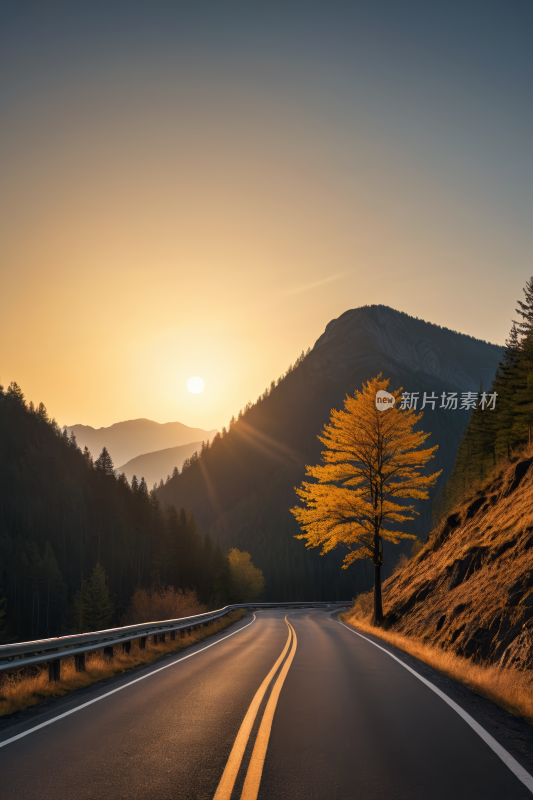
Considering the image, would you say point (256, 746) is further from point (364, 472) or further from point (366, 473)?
point (366, 473)

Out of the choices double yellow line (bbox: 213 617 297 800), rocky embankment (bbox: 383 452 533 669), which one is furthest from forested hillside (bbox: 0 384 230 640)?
double yellow line (bbox: 213 617 297 800)

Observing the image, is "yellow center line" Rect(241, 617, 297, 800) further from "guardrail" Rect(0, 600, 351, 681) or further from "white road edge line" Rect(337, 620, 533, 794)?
"guardrail" Rect(0, 600, 351, 681)

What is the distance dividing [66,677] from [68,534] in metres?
111

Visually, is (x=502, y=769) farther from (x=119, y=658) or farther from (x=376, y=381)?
(x=376, y=381)

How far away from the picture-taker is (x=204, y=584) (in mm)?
86625

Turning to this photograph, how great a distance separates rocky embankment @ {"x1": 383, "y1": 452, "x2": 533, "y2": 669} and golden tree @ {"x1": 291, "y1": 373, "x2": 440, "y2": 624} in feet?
7.56

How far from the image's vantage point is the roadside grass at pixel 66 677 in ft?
31.0

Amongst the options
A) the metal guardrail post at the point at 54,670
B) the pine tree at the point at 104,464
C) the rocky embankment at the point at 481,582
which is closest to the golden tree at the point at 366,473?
the rocky embankment at the point at 481,582

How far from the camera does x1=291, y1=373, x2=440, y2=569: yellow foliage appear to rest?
25250 millimetres

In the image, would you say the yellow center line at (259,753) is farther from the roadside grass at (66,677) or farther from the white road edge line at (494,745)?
the roadside grass at (66,677)

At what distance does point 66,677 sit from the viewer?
11820 millimetres

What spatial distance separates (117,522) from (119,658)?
10094 cm

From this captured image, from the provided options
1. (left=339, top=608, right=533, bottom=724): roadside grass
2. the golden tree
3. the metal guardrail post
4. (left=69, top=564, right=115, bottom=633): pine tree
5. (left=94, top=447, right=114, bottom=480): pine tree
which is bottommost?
(left=69, top=564, right=115, bottom=633): pine tree

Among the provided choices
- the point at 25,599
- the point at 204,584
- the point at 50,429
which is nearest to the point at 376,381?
the point at 204,584
